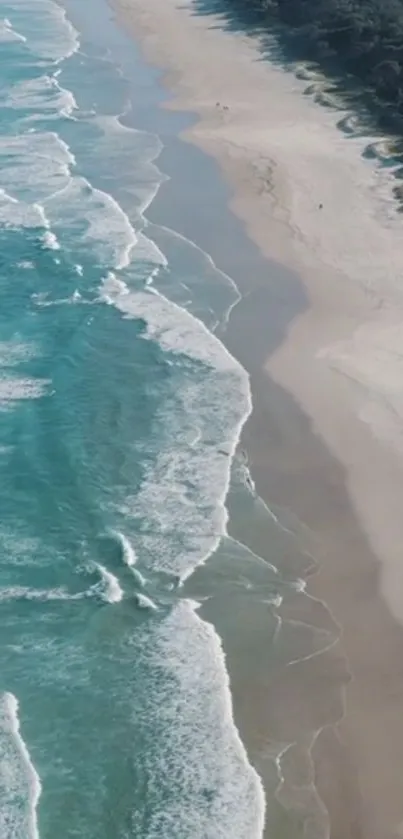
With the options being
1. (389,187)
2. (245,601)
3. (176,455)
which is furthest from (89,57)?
(245,601)

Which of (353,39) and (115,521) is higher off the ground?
(353,39)

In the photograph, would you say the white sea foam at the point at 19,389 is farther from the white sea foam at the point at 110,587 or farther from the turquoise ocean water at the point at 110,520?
the white sea foam at the point at 110,587

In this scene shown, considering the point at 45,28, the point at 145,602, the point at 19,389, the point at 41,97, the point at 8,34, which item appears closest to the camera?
the point at 145,602

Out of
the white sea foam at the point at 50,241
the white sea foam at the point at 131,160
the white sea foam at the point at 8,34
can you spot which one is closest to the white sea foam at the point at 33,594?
the white sea foam at the point at 50,241

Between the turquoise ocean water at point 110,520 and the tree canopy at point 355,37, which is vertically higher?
the tree canopy at point 355,37

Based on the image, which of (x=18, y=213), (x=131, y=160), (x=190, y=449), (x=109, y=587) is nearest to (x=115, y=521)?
(x=109, y=587)

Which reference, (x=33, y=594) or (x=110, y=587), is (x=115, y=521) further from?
(x=33, y=594)

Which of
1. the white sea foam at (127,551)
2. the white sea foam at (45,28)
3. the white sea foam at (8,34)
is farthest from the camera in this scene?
the white sea foam at (8,34)
